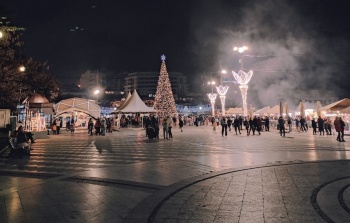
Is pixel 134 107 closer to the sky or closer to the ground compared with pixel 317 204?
closer to the sky

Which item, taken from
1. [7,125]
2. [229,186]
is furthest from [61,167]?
[7,125]

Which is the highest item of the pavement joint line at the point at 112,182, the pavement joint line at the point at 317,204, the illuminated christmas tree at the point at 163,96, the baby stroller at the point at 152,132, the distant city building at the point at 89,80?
the distant city building at the point at 89,80

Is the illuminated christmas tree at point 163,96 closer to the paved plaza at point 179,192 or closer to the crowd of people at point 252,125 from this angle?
the crowd of people at point 252,125

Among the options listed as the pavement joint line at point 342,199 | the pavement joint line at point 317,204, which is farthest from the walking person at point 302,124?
the pavement joint line at point 342,199

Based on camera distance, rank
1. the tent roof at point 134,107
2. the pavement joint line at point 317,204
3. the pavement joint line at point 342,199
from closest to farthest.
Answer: the pavement joint line at point 317,204, the pavement joint line at point 342,199, the tent roof at point 134,107

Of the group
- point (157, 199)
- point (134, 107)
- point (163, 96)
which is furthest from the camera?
point (163, 96)

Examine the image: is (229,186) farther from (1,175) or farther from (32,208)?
(1,175)

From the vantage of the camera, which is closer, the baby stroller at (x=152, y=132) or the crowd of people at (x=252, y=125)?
the baby stroller at (x=152, y=132)

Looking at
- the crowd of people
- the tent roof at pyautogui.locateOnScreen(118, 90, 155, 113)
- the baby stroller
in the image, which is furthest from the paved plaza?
the tent roof at pyautogui.locateOnScreen(118, 90, 155, 113)

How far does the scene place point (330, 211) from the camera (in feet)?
14.6

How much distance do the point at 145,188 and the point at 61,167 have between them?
4200mm

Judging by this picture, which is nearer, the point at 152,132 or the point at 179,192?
the point at 179,192

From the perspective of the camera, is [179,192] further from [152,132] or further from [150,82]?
[150,82]


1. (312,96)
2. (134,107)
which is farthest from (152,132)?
(312,96)
